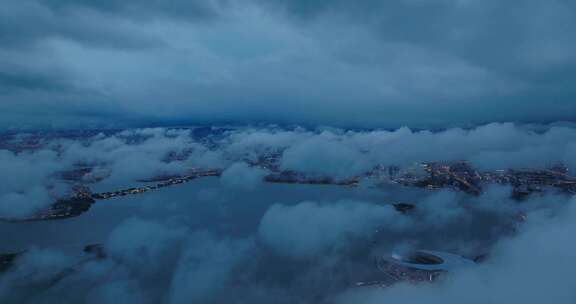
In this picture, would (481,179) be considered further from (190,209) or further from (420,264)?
(190,209)

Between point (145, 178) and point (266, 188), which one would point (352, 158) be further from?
point (145, 178)

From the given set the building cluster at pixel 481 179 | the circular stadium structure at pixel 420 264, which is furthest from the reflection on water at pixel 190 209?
the circular stadium structure at pixel 420 264

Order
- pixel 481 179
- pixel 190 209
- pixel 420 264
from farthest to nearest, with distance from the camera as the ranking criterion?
pixel 481 179
pixel 190 209
pixel 420 264

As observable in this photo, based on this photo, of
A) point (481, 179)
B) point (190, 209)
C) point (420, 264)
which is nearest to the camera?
point (420, 264)

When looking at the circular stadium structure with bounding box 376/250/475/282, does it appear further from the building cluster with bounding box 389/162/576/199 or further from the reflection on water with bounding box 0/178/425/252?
the building cluster with bounding box 389/162/576/199

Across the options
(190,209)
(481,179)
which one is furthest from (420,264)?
(481,179)

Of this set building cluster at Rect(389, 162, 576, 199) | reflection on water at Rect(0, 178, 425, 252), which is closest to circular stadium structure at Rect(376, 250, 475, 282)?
reflection on water at Rect(0, 178, 425, 252)

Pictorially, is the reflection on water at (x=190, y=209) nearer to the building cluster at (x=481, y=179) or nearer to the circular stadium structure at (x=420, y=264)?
the building cluster at (x=481, y=179)

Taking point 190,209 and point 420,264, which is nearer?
point 420,264

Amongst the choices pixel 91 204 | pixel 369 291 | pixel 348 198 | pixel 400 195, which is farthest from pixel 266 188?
pixel 369 291

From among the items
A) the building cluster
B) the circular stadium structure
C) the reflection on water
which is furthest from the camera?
the building cluster

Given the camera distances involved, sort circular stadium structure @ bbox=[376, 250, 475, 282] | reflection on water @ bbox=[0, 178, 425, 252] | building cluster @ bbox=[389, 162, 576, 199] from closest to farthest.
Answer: circular stadium structure @ bbox=[376, 250, 475, 282], reflection on water @ bbox=[0, 178, 425, 252], building cluster @ bbox=[389, 162, 576, 199]
